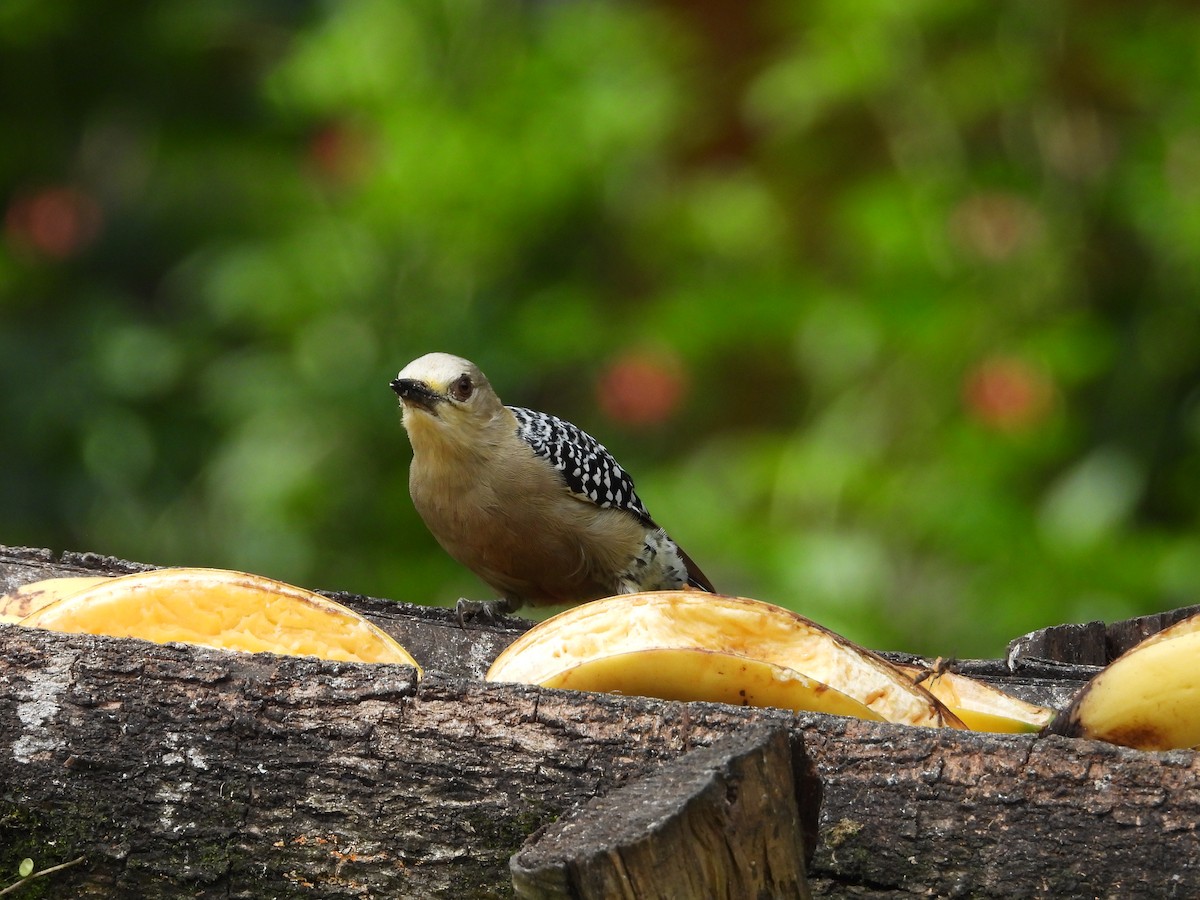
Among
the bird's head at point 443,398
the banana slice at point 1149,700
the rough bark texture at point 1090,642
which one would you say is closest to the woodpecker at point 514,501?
the bird's head at point 443,398

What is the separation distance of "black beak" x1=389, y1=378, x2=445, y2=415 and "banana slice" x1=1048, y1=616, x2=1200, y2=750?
7.03 ft

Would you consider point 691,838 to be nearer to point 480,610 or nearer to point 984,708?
point 984,708

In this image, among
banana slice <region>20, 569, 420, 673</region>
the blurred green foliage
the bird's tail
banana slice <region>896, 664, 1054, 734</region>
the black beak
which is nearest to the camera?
banana slice <region>20, 569, 420, 673</region>

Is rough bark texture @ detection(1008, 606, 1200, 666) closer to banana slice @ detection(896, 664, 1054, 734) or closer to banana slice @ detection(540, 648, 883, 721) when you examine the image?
banana slice @ detection(896, 664, 1054, 734)

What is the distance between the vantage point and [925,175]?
6.42 metres

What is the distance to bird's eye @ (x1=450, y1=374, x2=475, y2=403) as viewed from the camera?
4004 millimetres

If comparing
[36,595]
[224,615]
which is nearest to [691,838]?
[224,615]

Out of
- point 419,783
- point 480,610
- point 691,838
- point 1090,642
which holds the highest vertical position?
point 480,610

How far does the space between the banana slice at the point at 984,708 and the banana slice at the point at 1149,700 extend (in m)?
0.36

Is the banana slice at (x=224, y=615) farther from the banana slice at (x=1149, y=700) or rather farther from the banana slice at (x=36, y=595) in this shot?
the banana slice at (x=1149, y=700)

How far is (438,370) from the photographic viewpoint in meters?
4.07

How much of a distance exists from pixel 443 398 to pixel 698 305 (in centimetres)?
296

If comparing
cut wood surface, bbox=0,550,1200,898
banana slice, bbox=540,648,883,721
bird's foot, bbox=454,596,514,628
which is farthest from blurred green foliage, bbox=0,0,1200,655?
cut wood surface, bbox=0,550,1200,898

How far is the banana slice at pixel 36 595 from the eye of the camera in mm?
2719
